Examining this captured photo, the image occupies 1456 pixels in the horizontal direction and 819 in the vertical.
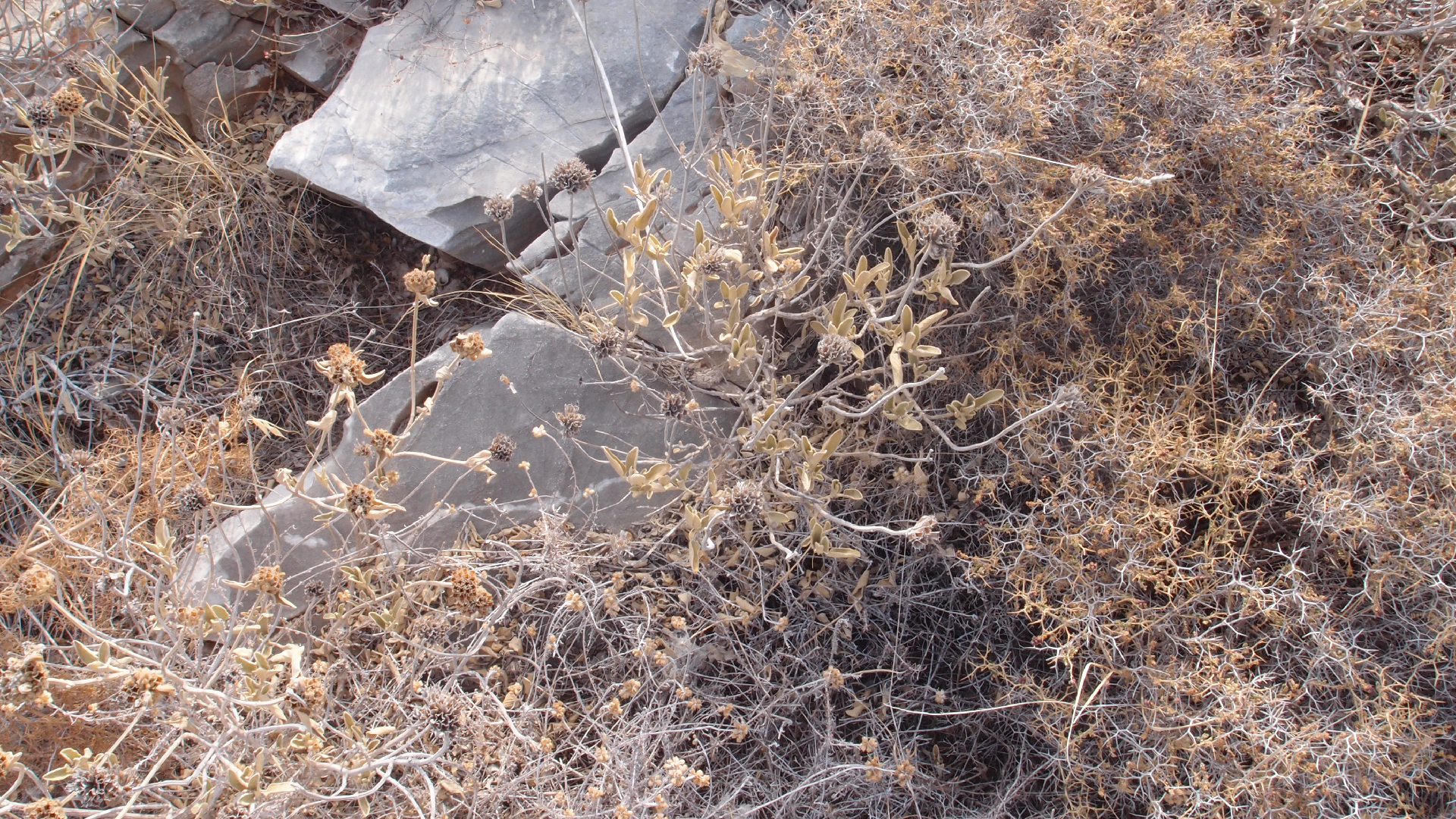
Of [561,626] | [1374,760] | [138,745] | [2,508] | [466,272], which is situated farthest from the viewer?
[466,272]

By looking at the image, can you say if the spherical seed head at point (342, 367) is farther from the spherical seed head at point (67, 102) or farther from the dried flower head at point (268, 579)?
the spherical seed head at point (67, 102)

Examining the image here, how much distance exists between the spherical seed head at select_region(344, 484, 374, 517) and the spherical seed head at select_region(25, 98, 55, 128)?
156 cm

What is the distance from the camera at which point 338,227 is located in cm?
329

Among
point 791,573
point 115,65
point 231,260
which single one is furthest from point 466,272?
point 791,573

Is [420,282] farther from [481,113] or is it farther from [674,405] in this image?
[481,113]

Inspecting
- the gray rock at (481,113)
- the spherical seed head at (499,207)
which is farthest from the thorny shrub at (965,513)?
the gray rock at (481,113)

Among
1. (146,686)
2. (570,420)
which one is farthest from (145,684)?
(570,420)

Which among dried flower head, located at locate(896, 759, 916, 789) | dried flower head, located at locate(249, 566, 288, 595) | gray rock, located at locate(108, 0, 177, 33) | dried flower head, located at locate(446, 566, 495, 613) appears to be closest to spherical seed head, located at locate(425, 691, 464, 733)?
dried flower head, located at locate(446, 566, 495, 613)

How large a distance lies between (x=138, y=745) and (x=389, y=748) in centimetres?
79

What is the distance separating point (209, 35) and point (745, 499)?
2.61 meters

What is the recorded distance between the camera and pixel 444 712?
2137 millimetres

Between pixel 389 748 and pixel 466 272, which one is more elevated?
pixel 466 272

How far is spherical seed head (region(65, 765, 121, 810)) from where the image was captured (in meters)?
1.91

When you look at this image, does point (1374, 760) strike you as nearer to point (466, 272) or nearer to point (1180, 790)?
point (1180, 790)
